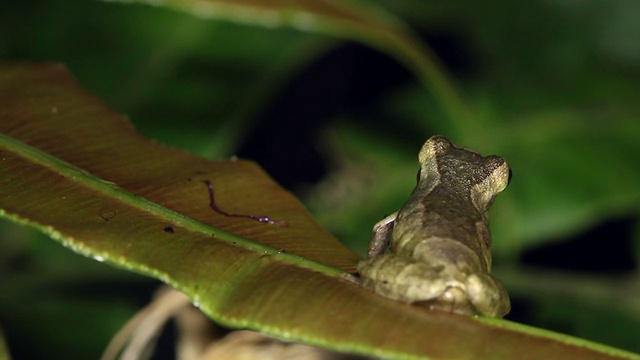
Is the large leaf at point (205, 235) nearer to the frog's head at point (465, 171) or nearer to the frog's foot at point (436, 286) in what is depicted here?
the frog's foot at point (436, 286)

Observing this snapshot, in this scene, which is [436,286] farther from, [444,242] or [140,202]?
[140,202]

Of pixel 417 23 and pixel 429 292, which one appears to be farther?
pixel 417 23

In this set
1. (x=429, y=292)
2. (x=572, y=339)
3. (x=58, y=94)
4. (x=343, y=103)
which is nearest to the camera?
(x=572, y=339)

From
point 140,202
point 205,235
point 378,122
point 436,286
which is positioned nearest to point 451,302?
point 436,286

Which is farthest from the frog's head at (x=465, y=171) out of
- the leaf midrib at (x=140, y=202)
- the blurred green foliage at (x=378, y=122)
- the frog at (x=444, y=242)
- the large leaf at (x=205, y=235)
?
the blurred green foliage at (x=378, y=122)

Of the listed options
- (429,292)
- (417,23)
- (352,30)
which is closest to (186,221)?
(429,292)

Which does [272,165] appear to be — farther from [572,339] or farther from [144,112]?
[572,339]

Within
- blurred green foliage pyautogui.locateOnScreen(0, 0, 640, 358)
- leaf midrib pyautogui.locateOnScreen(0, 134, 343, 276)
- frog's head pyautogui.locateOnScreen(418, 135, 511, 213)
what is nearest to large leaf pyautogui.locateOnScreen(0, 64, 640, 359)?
leaf midrib pyautogui.locateOnScreen(0, 134, 343, 276)
